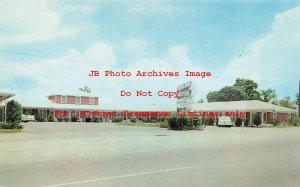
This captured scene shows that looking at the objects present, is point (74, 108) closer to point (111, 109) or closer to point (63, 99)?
point (63, 99)

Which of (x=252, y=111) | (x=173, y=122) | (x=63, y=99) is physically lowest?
(x=173, y=122)

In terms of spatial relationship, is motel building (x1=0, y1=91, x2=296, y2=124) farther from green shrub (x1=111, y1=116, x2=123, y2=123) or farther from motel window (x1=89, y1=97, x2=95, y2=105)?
green shrub (x1=111, y1=116, x2=123, y2=123)

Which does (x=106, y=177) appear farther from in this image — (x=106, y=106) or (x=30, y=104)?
(x=106, y=106)

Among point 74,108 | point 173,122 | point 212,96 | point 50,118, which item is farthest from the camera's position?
point 212,96

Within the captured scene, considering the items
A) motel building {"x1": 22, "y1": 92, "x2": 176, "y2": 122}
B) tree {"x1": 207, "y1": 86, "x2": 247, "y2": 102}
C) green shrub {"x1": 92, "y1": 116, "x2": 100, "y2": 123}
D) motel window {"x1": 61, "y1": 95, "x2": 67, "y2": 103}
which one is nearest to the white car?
green shrub {"x1": 92, "y1": 116, "x2": 100, "y2": 123}

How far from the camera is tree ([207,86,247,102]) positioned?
87400 mm

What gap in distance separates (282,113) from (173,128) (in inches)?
1175

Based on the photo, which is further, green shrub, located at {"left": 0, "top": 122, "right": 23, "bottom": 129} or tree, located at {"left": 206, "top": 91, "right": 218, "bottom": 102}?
tree, located at {"left": 206, "top": 91, "right": 218, "bottom": 102}

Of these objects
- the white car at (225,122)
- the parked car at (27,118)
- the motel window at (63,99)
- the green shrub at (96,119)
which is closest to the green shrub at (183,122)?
the white car at (225,122)

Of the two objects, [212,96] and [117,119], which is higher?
[212,96]

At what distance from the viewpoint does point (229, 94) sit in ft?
291

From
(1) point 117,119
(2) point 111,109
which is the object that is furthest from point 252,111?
(2) point 111,109

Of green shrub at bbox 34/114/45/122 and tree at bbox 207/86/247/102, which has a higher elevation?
tree at bbox 207/86/247/102

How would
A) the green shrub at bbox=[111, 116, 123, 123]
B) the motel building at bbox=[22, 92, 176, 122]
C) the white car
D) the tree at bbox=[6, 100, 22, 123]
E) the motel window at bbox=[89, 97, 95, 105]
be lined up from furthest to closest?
the motel window at bbox=[89, 97, 95, 105]
the green shrub at bbox=[111, 116, 123, 123]
the motel building at bbox=[22, 92, 176, 122]
the white car
the tree at bbox=[6, 100, 22, 123]
